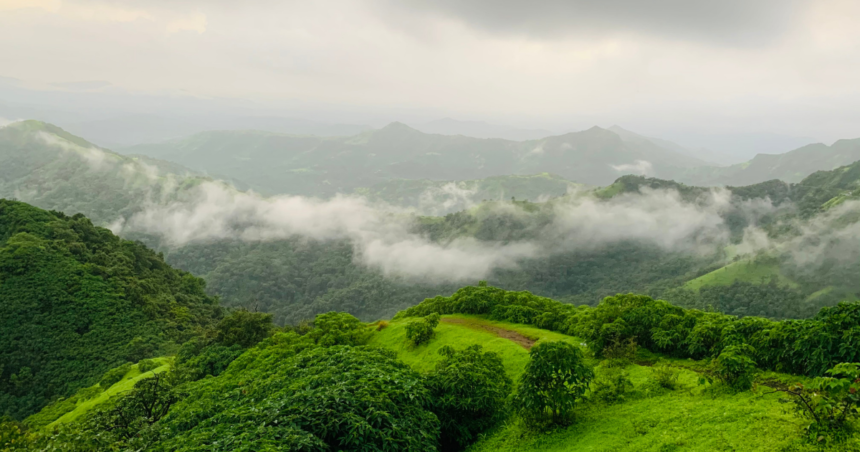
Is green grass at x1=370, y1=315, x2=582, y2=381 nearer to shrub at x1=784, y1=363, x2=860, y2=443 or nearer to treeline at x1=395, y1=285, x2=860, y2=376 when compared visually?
treeline at x1=395, y1=285, x2=860, y2=376

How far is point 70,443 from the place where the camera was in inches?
630

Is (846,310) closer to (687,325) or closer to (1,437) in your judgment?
(687,325)

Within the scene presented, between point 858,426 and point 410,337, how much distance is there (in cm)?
2280

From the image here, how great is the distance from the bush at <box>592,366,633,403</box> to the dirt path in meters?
7.29

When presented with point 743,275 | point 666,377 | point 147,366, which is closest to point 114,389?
point 147,366

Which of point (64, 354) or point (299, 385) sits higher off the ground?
point (299, 385)

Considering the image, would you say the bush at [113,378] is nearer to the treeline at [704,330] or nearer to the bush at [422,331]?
the bush at [422,331]

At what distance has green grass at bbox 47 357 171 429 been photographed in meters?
39.3

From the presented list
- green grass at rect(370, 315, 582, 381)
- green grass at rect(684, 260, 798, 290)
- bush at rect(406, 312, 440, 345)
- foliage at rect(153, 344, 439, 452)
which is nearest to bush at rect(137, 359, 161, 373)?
green grass at rect(370, 315, 582, 381)

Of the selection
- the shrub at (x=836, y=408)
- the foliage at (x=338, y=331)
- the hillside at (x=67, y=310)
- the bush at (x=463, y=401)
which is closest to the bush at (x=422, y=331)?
the foliage at (x=338, y=331)

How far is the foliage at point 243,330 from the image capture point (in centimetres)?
3891

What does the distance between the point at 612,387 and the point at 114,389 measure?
48.3m

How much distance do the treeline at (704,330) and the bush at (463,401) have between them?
701 centimetres

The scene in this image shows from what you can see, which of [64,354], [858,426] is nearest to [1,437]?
[858,426]
